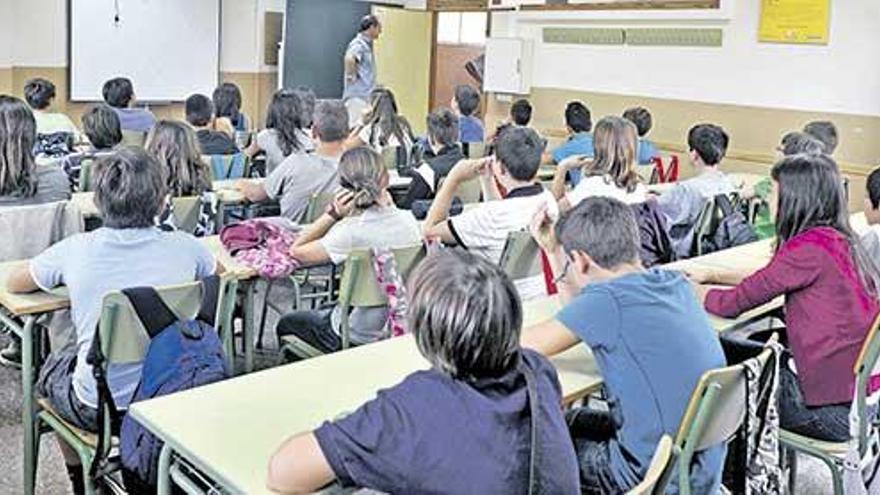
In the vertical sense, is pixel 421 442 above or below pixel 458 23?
below

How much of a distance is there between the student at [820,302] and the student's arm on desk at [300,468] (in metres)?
1.68

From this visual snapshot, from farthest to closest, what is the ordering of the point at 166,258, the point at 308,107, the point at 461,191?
1. the point at 308,107
2. the point at 461,191
3. the point at 166,258

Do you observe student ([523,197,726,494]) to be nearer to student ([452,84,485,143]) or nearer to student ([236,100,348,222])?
student ([236,100,348,222])

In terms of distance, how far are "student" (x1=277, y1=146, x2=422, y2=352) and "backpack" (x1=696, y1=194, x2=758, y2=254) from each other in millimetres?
2206

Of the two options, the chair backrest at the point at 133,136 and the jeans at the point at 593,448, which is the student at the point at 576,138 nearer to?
the chair backrest at the point at 133,136

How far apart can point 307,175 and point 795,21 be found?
4386 mm

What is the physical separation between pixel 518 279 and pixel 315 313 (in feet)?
2.56

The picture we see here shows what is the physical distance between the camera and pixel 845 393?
8.79 ft

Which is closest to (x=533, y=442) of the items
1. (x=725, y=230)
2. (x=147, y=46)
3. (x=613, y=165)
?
(x=613, y=165)

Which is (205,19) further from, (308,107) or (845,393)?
(845,393)

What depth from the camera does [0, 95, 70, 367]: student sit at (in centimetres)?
351

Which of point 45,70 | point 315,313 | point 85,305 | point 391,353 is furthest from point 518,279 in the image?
point 45,70

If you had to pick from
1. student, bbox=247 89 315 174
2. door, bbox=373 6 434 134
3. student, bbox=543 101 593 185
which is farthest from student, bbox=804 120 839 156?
door, bbox=373 6 434 134

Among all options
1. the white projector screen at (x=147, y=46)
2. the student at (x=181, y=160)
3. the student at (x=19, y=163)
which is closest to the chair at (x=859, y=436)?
the student at (x=181, y=160)
